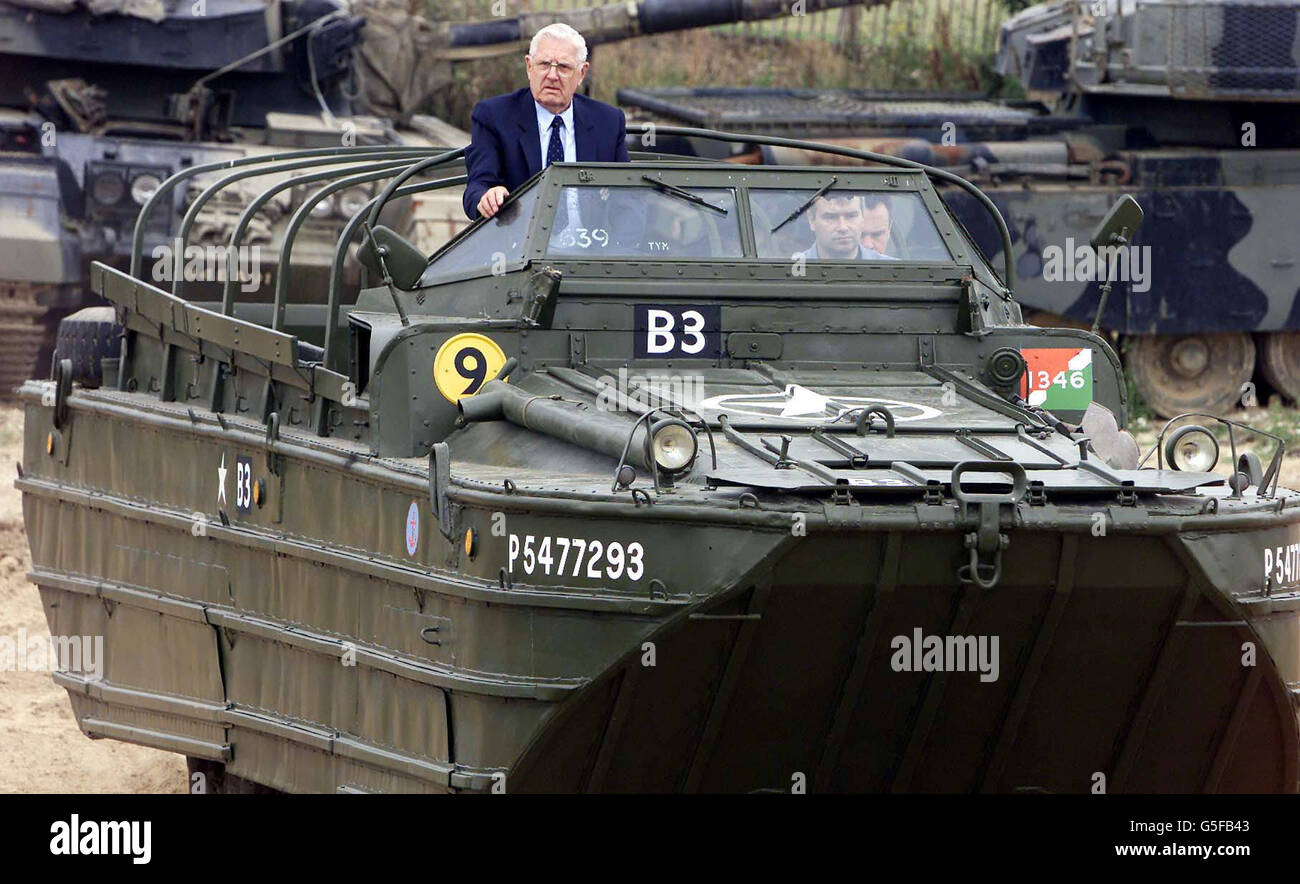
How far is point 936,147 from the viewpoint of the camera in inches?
687

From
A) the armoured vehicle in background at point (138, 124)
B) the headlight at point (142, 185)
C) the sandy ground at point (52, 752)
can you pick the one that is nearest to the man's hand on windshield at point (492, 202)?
the sandy ground at point (52, 752)

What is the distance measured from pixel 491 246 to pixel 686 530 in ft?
7.17

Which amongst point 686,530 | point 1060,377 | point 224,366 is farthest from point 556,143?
point 686,530

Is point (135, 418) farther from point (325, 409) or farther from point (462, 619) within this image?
point (462, 619)

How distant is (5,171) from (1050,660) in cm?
1148

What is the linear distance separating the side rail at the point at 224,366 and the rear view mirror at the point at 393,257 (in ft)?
1.17

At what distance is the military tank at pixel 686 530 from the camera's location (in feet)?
19.8

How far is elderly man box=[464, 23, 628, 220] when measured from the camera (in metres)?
8.27

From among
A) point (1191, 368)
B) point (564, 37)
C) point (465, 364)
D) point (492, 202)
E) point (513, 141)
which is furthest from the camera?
point (1191, 368)

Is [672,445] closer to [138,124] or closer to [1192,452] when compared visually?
[1192,452]

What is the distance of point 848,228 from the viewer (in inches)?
310

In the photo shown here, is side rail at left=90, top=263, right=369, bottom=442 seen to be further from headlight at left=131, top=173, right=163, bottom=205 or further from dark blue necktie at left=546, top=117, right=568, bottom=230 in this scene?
headlight at left=131, top=173, right=163, bottom=205

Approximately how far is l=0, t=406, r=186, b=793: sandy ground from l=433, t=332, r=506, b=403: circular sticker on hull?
8.81 feet
